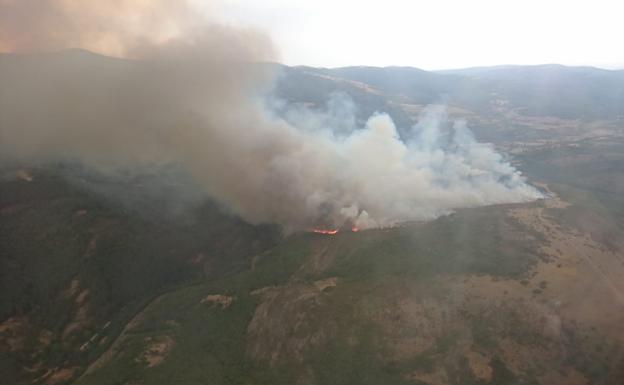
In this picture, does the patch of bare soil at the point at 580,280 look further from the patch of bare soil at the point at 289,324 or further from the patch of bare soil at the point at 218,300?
the patch of bare soil at the point at 218,300

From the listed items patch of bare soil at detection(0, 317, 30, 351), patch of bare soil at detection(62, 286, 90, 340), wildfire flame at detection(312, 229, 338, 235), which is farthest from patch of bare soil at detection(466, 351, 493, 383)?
patch of bare soil at detection(0, 317, 30, 351)

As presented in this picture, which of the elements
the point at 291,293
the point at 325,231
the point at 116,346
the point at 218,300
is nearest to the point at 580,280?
the point at 291,293

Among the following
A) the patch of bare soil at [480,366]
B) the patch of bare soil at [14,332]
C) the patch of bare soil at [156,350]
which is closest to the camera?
the patch of bare soil at [480,366]

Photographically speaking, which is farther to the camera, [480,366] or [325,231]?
[325,231]

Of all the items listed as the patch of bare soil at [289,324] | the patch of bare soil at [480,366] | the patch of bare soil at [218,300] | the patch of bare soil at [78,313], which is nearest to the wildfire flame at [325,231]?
the patch of bare soil at [289,324]

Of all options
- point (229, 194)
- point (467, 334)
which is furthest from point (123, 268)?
point (467, 334)

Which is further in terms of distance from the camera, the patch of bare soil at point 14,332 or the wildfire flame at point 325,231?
the wildfire flame at point 325,231

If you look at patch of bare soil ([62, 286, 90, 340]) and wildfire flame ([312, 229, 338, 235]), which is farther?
wildfire flame ([312, 229, 338, 235])

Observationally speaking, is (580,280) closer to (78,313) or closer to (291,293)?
(291,293)

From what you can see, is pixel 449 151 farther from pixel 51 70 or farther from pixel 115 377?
pixel 115 377

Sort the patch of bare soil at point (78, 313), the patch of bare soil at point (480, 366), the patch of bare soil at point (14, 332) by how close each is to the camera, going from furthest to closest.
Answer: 1. the patch of bare soil at point (78, 313)
2. the patch of bare soil at point (14, 332)
3. the patch of bare soil at point (480, 366)

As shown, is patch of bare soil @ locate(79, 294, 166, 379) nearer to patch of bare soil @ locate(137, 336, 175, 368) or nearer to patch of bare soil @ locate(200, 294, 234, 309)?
patch of bare soil @ locate(137, 336, 175, 368)
